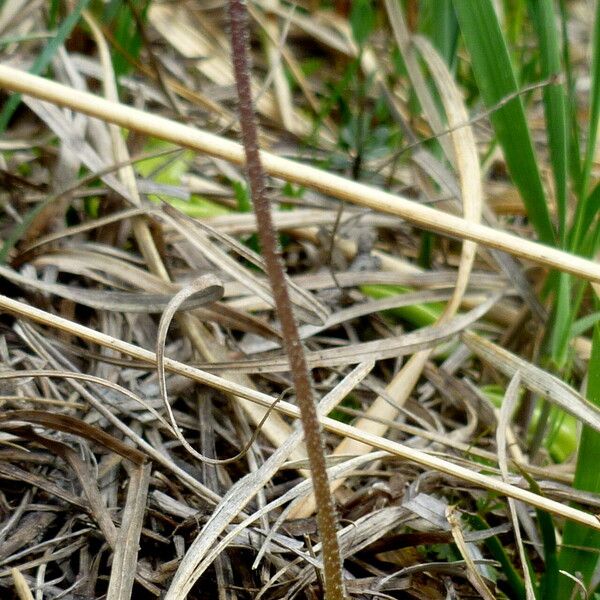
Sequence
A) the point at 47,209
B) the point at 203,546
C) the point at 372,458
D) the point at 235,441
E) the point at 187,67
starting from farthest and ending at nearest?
the point at 187,67 → the point at 47,209 → the point at 235,441 → the point at 372,458 → the point at 203,546

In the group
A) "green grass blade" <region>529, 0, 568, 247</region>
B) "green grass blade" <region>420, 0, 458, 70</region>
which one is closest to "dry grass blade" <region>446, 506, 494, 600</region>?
"green grass blade" <region>529, 0, 568, 247</region>

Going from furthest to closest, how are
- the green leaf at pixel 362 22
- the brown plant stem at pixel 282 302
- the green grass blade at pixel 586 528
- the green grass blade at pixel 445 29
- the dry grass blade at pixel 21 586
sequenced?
the green leaf at pixel 362 22 < the green grass blade at pixel 445 29 < the green grass blade at pixel 586 528 < the dry grass blade at pixel 21 586 < the brown plant stem at pixel 282 302

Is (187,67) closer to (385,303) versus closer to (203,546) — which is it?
(385,303)

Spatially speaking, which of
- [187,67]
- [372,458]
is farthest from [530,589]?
[187,67]

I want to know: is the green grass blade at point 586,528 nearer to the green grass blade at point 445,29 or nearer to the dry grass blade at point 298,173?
the dry grass blade at point 298,173

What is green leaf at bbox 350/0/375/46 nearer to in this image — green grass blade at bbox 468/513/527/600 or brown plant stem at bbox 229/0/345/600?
green grass blade at bbox 468/513/527/600

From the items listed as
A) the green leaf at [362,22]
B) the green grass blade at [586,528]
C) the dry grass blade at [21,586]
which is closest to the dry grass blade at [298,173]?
the green grass blade at [586,528]
